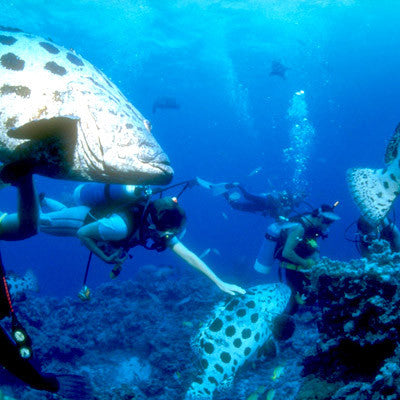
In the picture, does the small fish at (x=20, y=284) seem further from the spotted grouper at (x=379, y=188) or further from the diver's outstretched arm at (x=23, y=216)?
the spotted grouper at (x=379, y=188)

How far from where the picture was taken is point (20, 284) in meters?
8.77

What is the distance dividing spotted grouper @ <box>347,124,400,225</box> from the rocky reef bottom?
0.97 metres

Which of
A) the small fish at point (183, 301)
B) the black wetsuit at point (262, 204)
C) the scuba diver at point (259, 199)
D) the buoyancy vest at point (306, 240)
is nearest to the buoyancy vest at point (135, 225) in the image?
the buoyancy vest at point (306, 240)

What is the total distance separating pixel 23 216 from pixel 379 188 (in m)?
4.70

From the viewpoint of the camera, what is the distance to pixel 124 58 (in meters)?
32.0

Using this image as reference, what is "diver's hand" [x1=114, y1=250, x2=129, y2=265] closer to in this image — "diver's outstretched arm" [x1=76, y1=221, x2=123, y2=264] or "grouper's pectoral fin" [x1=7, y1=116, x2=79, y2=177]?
"diver's outstretched arm" [x1=76, y1=221, x2=123, y2=264]

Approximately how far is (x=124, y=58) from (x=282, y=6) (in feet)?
55.5

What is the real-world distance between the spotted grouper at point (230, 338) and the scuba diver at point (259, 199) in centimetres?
527

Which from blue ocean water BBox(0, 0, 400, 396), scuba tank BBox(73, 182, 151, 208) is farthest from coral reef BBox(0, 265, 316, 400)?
blue ocean water BBox(0, 0, 400, 396)

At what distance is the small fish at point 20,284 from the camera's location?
834 centimetres

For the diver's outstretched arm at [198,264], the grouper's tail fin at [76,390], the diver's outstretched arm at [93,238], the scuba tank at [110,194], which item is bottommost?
the grouper's tail fin at [76,390]

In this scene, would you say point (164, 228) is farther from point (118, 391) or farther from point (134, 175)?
point (118, 391)

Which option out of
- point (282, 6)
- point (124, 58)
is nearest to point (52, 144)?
point (282, 6)

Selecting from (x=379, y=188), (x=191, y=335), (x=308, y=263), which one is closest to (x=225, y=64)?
(x=308, y=263)
